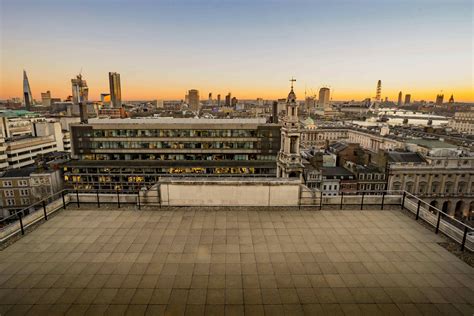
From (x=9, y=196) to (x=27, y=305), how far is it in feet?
258

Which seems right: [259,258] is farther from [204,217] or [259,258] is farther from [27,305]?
[27,305]

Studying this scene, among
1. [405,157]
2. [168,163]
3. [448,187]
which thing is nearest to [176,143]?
[168,163]

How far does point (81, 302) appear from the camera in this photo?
9516 millimetres

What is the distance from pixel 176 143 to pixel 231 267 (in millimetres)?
64348

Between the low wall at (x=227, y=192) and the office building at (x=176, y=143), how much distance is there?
51713 millimetres

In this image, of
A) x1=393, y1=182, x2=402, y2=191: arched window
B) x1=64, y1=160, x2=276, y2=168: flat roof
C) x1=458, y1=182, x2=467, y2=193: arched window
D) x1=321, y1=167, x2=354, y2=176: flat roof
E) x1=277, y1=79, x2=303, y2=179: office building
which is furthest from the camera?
x1=64, y1=160, x2=276, y2=168: flat roof

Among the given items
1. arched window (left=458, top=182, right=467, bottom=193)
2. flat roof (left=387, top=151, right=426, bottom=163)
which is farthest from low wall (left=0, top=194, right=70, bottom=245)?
arched window (left=458, top=182, right=467, bottom=193)

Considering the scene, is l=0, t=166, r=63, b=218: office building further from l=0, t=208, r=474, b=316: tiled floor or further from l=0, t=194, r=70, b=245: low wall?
l=0, t=208, r=474, b=316: tiled floor

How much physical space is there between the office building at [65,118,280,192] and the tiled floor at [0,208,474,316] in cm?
5451

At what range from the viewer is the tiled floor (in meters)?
9.47

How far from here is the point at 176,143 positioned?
7300 centimetres

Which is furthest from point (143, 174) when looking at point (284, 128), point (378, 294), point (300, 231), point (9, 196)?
point (378, 294)

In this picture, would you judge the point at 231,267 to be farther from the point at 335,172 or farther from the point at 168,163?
the point at 168,163

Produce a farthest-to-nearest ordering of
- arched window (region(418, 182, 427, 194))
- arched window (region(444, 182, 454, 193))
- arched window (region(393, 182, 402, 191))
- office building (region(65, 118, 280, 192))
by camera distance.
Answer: office building (region(65, 118, 280, 192)) → arched window (region(444, 182, 454, 193)) → arched window (region(418, 182, 427, 194)) → arched window (region(393, 182, 402, 191))
